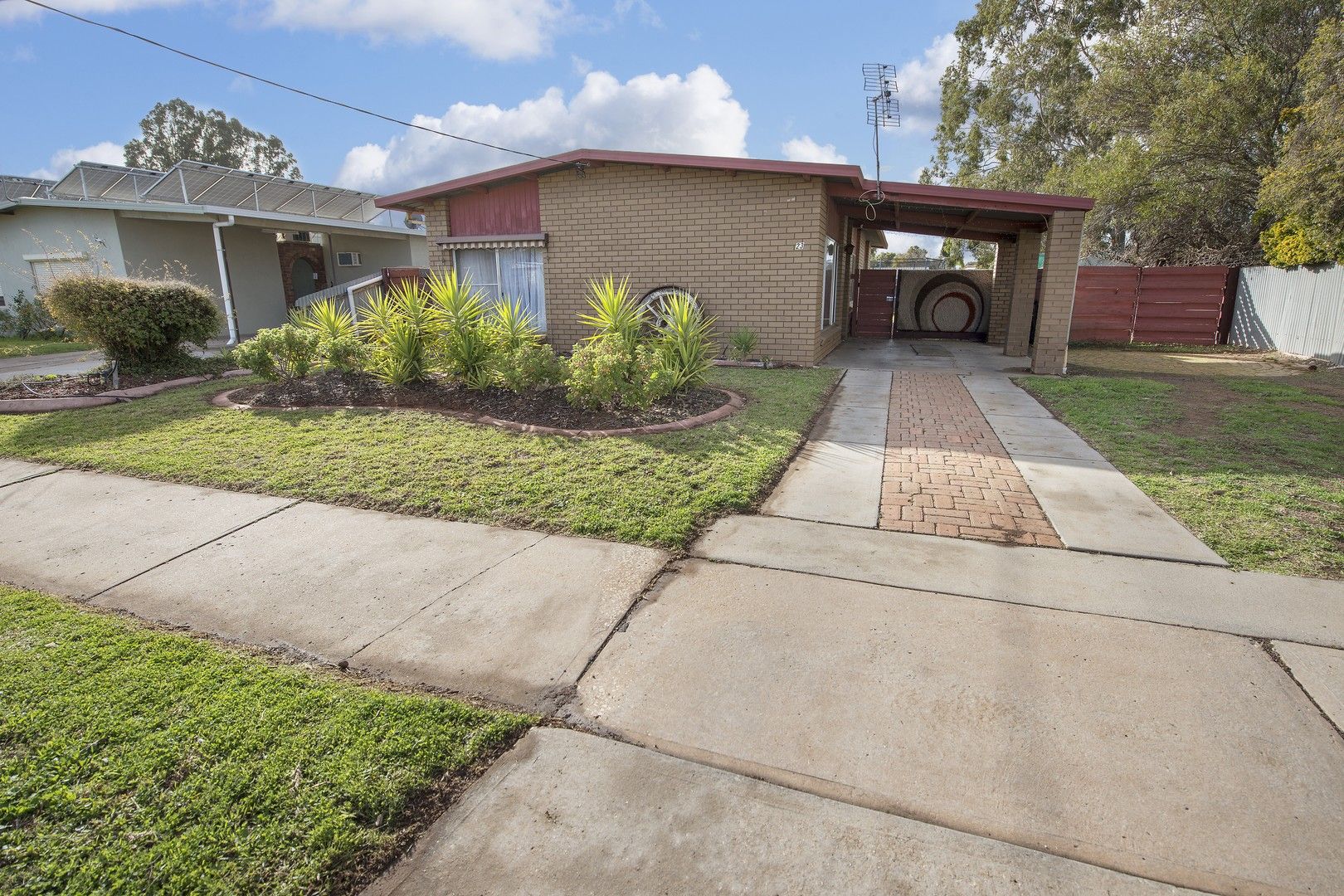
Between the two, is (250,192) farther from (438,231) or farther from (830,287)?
(830,287)

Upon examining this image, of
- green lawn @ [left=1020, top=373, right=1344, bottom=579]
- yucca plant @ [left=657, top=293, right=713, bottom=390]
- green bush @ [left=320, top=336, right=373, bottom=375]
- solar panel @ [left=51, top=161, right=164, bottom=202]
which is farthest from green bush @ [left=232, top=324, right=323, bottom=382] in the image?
solar panel @ [left=51, top=161, right=164, bottom=202]

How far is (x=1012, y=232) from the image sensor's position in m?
15.6

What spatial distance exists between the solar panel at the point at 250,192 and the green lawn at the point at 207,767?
54.5 ft

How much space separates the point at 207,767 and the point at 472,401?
18.8ft

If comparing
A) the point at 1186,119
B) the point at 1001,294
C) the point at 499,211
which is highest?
the point at 1186,119

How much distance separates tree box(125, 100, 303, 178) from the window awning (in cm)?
4670

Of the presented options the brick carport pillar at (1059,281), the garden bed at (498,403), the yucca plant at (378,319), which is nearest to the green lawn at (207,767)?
the garden bed at (498,403)

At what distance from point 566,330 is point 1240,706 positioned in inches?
455

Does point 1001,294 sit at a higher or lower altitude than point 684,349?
higher

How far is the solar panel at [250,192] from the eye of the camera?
16484 millimetres

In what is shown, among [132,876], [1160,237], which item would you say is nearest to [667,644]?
[132,876]

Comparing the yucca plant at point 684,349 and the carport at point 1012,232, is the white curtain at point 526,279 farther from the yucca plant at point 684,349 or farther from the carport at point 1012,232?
the yucca plant at point 684,349

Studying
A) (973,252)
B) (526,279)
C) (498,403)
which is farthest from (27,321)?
(973,252)

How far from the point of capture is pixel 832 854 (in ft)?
6.51
